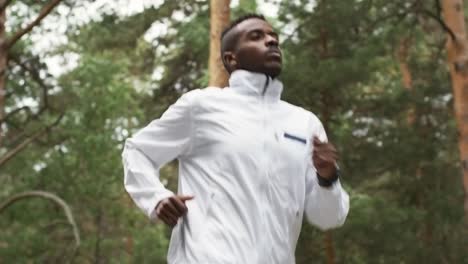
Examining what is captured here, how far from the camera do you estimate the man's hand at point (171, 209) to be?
7.37 ft

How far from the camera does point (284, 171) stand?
2.32 meters

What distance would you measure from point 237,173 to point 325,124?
929cm

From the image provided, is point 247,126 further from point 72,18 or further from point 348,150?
point 348,150

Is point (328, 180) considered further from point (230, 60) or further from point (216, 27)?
point (216, 27)

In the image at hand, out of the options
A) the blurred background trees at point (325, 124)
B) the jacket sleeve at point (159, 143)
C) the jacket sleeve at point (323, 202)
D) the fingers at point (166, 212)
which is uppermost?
the jacket sleeve at point (159, 143)

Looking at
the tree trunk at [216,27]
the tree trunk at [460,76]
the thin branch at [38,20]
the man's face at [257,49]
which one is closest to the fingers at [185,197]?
the man's face at [257,49]

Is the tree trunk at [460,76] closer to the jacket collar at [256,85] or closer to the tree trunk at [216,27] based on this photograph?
the tree trunk at [216,27]

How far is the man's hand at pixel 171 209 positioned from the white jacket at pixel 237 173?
1.3 inches

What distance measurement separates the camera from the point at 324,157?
2.23m

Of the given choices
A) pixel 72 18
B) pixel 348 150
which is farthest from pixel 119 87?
pixel 348 150

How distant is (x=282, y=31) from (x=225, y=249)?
9939 millimetres

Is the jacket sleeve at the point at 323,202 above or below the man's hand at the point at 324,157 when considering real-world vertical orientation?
below

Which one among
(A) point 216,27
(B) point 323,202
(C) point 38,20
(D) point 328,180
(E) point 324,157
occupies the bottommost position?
(A) point 216,27

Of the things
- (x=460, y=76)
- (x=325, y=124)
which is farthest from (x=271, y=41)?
(x=325, y=124)
